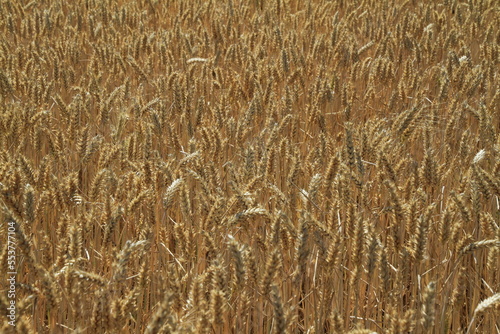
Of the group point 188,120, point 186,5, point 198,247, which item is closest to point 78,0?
point 186,5

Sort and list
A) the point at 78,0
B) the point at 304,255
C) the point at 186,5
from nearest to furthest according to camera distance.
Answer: the point at 304,255 → the point at 186,5 → the point at 78,0

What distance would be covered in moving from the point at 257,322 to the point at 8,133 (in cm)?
120

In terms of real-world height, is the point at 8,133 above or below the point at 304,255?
below

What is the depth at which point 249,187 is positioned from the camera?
1645mm

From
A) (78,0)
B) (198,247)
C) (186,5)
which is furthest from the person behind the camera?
(78,0)

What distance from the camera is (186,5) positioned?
467 cm

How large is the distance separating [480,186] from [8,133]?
1.59 metres

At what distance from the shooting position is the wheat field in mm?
1302

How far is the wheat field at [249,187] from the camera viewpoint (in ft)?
4.27

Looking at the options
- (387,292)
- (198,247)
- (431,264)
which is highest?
(387,292)

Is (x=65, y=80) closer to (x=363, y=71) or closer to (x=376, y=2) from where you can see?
(x=363, y=71)

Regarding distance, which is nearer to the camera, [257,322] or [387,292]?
[387,292]

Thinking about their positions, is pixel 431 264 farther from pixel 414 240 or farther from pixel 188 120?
pixel 188 120

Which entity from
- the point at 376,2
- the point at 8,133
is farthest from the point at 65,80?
the point at 376,2
